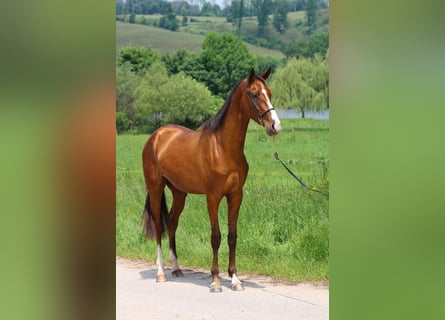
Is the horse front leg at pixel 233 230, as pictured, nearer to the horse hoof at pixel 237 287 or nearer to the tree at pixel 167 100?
the horse hoof at pixel 237 287

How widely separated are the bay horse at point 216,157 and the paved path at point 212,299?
72 mm

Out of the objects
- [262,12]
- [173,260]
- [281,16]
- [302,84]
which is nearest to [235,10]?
[262,12]

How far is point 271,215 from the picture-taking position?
12.0 ft

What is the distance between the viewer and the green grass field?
11.5 ft

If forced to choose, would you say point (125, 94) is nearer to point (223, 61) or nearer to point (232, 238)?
point (223, 61)

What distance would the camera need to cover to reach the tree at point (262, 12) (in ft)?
11.8

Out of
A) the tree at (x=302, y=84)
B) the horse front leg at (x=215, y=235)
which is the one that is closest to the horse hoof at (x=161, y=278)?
the horse front leg at (x=215, y=235)
